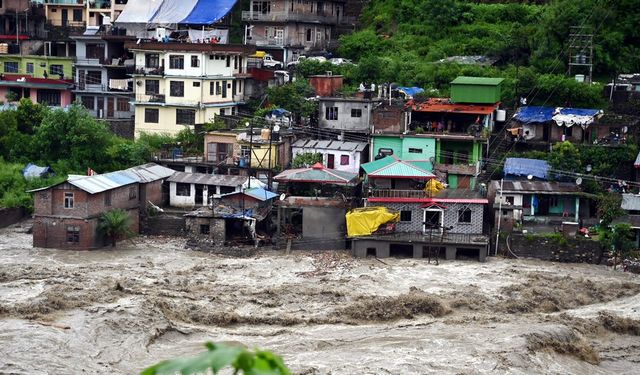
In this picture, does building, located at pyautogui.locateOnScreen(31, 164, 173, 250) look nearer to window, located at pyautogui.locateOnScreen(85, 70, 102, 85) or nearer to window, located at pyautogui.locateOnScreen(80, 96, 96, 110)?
window, located at pyautogui.locateOnScreen(80, 96, 96, 110)

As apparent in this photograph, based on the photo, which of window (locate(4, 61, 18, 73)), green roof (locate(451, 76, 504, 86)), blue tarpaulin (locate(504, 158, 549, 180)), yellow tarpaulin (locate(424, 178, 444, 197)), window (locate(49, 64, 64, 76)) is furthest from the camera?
window (locate(4, 61, 18, 73))

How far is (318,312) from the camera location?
26.5 metres

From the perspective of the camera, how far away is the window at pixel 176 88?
42938 millimetres

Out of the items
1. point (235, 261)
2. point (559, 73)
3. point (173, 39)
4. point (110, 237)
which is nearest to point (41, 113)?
point (173, 39)

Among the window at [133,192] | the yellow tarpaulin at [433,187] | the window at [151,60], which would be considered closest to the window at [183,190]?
the window at [133,192]

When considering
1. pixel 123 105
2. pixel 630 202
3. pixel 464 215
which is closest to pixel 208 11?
pixel 123 105

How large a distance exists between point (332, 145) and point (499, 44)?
12228 mm

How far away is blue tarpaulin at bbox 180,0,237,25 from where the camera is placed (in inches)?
1811

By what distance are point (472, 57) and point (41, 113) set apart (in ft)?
64.8

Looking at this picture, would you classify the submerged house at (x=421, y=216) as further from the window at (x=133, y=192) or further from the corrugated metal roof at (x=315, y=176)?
the window at (x=133, y=192)

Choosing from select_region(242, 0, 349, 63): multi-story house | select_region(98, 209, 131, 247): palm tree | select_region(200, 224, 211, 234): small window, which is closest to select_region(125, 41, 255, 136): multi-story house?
select_region(242, 0, 349, 63): multi-story house

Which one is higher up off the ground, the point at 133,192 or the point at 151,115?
the point at 151,115

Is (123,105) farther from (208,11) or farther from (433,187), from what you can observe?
(433,187)

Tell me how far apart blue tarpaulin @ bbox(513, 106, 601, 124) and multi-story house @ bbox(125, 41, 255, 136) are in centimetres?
1314
